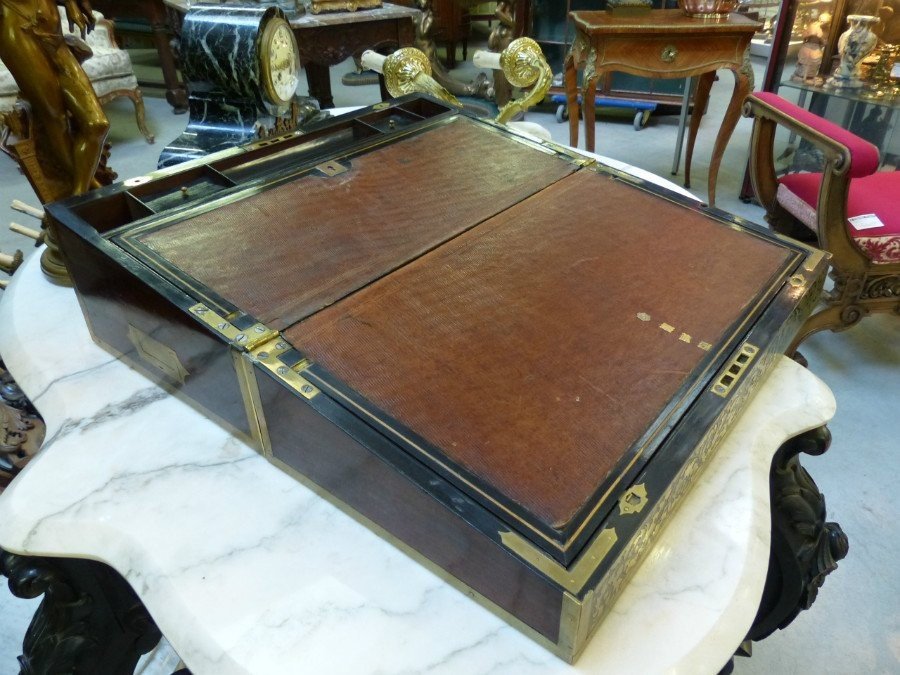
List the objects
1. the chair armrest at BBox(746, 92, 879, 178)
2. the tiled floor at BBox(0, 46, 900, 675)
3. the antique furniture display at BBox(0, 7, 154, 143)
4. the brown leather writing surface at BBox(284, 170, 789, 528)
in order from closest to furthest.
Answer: the brown leather writing surface at BBox(284, 170, 789, 528) → the tiled floor at BBox(0, 46, 900, 675) → the chair armrest at BBox(746, 92, 879, 178) → the antique furniture display at BBox(0, 7, 154, 143)

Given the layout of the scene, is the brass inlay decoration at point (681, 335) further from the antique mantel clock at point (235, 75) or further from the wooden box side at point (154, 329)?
the antique mantel clock at point (235, 75)

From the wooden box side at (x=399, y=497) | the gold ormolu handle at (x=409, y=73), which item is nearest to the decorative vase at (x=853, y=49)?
the gold ormolu handle at (x=409, y=73)

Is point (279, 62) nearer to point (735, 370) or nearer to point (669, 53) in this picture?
point (735, 370)

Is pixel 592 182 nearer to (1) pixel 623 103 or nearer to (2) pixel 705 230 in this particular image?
(2) pixel 705 230

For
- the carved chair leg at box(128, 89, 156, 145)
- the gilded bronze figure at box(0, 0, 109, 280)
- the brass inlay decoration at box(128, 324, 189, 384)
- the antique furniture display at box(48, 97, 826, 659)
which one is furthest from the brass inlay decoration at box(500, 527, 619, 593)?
the carved chair leg at box(128, 89, 156, 145)

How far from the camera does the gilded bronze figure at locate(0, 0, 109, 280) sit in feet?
3.61

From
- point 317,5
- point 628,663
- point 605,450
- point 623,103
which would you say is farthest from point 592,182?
point 623,103

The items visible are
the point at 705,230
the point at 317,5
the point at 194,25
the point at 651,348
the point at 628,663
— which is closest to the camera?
the point at 628,663

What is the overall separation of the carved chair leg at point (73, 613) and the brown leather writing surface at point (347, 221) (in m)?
0.39

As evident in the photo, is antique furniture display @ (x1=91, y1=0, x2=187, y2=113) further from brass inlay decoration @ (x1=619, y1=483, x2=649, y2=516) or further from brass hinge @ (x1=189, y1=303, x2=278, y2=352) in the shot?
brass inlay decoration @ (x1=619, y1=483, x2=649, y2=516)

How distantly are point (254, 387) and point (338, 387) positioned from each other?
11cm

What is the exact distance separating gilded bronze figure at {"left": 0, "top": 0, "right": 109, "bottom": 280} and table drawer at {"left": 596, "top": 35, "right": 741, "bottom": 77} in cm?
173

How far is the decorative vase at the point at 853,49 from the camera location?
220cm

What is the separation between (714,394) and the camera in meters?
0.74
